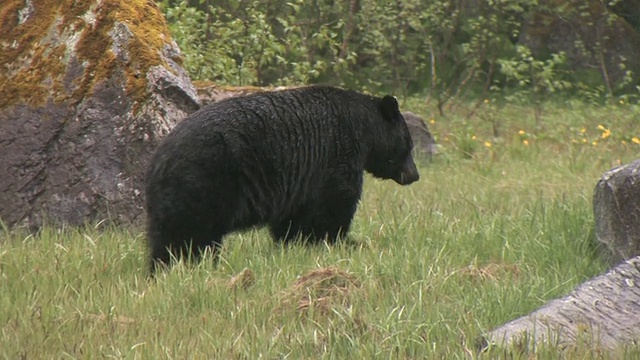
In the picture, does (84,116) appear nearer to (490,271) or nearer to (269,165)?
(269,165)

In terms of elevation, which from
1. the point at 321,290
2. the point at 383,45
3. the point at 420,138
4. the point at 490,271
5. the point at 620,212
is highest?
the point at 620,212

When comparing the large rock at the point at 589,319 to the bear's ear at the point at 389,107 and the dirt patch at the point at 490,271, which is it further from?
the bear's ear at the point at 389,107

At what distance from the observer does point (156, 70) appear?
7.32 metres

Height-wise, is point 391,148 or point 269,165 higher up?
point 269,165

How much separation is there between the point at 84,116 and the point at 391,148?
2119 millimetres

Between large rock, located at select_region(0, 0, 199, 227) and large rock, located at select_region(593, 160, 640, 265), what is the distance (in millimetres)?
Answer: 2956

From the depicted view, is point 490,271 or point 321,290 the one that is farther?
point 490,271

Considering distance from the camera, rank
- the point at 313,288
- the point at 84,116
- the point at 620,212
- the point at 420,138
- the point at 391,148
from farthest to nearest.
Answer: the point at 420,138 → the point at 391,148 → the point at 84,116 → the point at 620,212 → the point at 313,288

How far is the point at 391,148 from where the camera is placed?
7434mm

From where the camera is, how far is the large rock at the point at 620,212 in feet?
19.1

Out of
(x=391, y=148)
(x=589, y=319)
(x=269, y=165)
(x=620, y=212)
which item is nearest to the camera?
(x=589, y=319)

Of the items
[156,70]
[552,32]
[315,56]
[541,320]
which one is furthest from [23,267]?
[552,32]

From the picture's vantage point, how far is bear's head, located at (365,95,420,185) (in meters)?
7.26

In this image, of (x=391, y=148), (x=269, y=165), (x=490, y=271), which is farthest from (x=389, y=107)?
(x=490, y=271)
